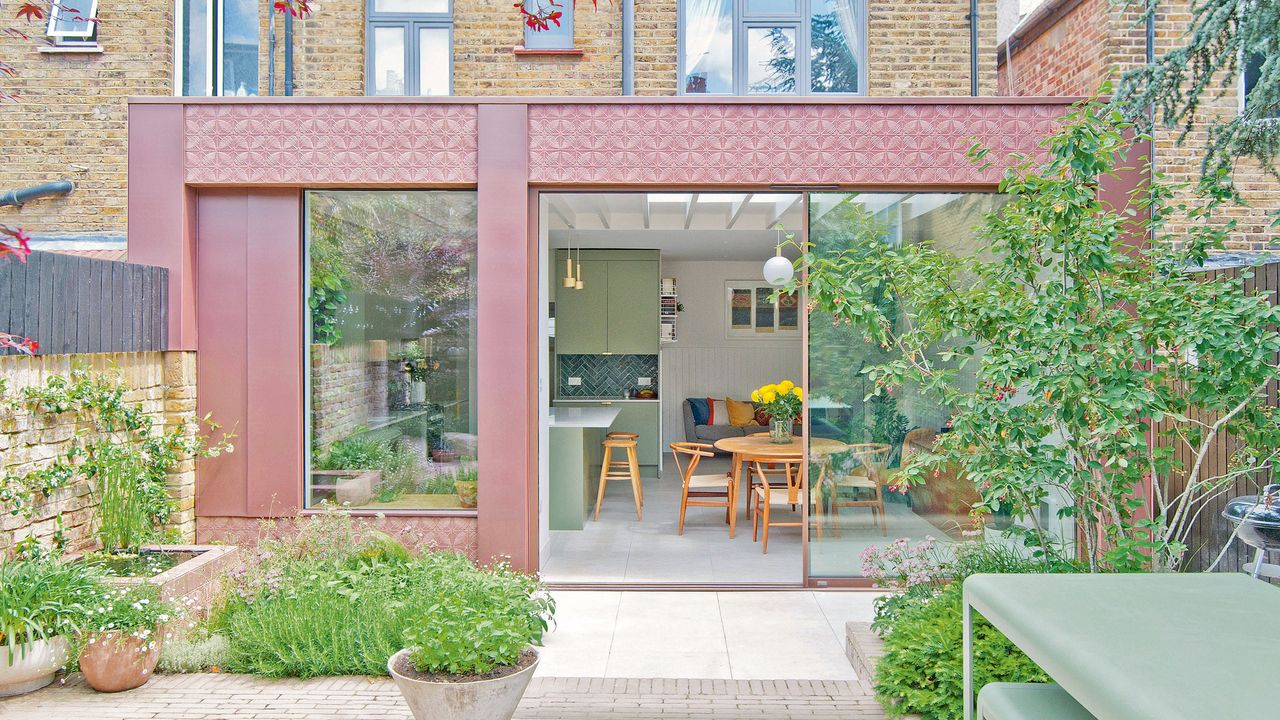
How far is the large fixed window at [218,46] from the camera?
26.2 ft

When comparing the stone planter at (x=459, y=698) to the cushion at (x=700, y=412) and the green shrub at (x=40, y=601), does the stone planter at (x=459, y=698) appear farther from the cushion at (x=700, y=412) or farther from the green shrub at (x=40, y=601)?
the cushion at (x=700, y=412)

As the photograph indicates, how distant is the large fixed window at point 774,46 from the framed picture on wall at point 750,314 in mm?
6076

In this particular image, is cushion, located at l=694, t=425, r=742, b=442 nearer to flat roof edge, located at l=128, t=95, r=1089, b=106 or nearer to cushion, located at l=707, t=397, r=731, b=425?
cushion, located at l=707, t=397, r=731, b=425

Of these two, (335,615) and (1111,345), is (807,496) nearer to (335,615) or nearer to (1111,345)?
(1111,345)

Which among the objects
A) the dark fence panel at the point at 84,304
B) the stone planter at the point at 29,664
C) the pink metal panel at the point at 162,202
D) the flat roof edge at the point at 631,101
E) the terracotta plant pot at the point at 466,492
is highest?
the flat roof edge at the point at 631,101

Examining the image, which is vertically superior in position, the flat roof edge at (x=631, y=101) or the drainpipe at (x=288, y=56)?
the drainpipe at (x=288, y=56)

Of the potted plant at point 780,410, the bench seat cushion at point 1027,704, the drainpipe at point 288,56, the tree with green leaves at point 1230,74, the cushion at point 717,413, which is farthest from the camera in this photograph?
the cushion at point 717,413

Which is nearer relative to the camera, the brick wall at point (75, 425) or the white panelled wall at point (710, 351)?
the brick wall at point (75, 425)

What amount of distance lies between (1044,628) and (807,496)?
3635mm

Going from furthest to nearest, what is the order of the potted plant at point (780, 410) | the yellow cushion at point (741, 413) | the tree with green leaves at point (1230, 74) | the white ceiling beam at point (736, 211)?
the yellow cushion at point (741, 413) → the white ceiling beam at point (736, 211) → the potted plant at point (780, 410) → the tree with green leaves at point (1230, 74)

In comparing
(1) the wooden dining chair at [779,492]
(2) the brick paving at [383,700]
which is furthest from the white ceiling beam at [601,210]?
(2) the brick paving at [383,700]

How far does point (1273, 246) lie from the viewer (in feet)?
21.5

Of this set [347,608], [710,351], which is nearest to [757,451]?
[347,608]

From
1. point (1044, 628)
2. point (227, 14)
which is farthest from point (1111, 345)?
point (227, 14)
